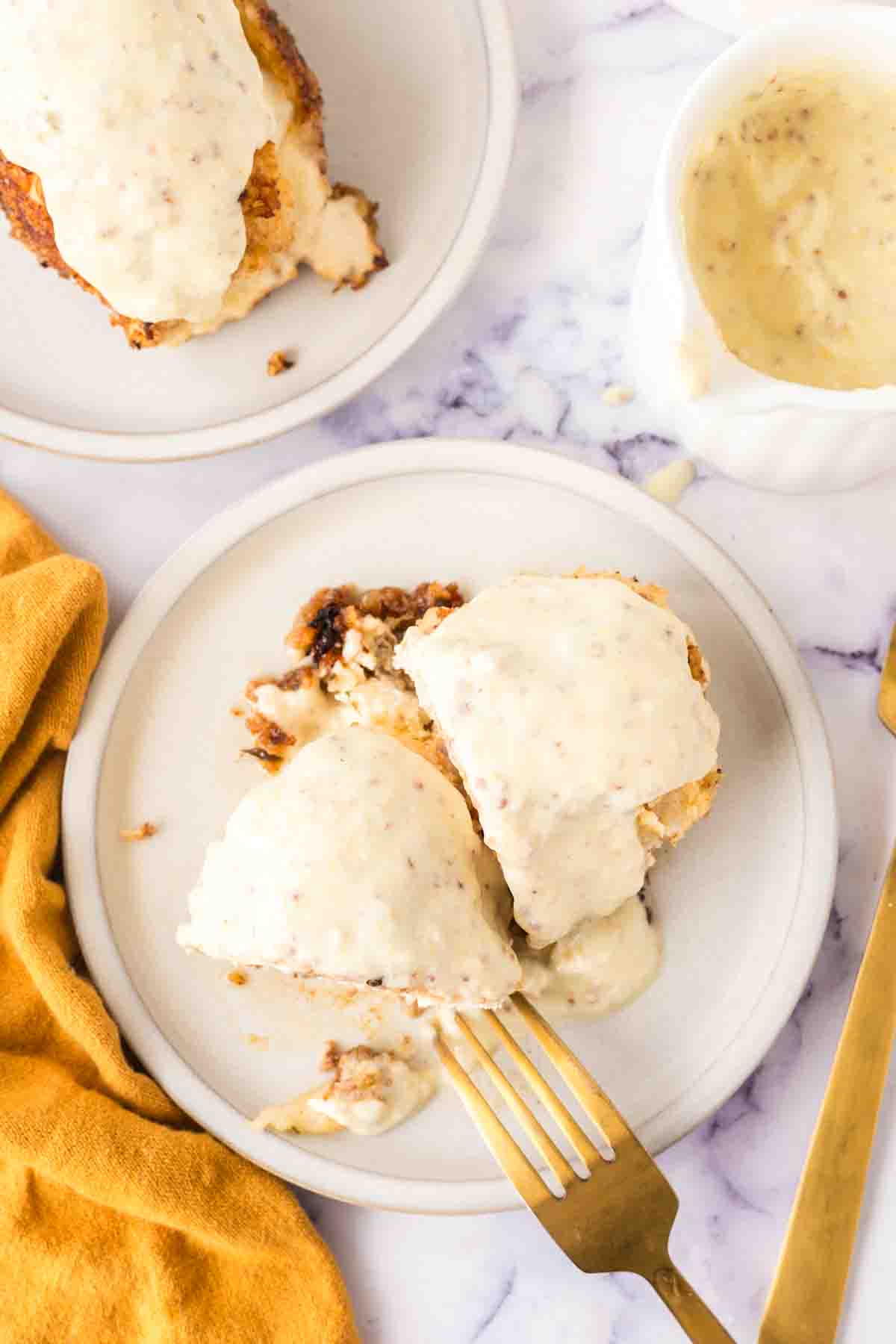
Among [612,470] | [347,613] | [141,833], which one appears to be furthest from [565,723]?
[141,833]

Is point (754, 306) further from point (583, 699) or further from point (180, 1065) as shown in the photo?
point (180, 1065)

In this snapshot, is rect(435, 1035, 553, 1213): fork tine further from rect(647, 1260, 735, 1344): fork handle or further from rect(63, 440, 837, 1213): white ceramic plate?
rect(647, 1260, 735, 1344): fork handle

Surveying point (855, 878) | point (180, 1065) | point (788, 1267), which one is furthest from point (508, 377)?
point (788, 1267)

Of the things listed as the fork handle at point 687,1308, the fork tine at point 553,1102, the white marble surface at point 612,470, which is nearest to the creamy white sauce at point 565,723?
the fork tine at point 553,1102

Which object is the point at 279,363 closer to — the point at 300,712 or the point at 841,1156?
the point at 300,712

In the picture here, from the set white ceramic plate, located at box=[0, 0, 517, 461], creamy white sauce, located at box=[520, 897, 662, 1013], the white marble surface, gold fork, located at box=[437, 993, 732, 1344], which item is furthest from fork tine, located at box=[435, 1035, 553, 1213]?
white ceramic plate, located at box=[0, 0, 517, 461]
